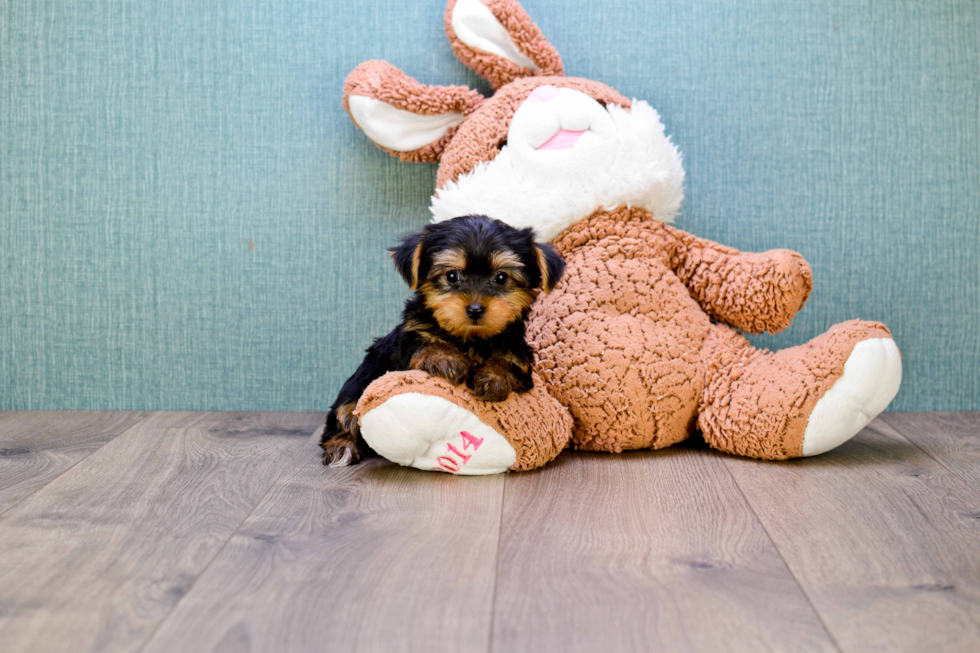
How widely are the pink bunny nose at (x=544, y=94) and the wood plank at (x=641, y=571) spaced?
1.09 meters

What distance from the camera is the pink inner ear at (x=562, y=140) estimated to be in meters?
2.22

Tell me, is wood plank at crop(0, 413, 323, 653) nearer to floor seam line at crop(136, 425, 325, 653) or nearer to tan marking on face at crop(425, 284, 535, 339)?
floor seam line at crop(136, 425, 325, 653)

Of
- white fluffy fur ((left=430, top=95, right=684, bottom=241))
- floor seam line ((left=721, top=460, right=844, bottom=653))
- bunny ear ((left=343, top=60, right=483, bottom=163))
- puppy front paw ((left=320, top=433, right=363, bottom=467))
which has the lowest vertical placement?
puppy front paw ((left=320, top=433, right=363, bottom=467))

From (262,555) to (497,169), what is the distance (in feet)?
4.15

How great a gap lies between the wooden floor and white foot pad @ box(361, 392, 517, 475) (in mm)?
53

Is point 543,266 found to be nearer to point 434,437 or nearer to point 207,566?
point 434,437

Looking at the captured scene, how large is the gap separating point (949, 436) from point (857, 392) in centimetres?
63

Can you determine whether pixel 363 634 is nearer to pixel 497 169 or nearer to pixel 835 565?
pixel 835 565

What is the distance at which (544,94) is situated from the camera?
227cm

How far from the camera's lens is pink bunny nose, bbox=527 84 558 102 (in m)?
2.26

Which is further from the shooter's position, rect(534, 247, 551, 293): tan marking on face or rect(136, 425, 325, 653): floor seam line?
rect(534, 247, 551, 293): tan marking on face

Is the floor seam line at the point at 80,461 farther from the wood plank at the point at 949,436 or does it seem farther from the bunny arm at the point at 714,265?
the wood plank at the point at 949,436

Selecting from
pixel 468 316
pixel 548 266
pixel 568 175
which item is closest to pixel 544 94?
pixel 568 175

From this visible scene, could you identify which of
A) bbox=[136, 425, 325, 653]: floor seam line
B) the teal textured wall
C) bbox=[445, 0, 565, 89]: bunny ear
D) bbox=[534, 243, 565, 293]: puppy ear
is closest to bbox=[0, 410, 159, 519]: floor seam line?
the teal textured wall
